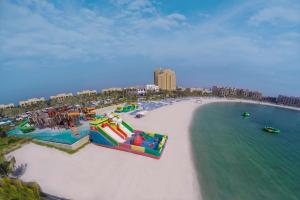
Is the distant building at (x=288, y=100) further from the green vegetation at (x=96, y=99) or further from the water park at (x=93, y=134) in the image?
the water park at (x=93, y=134)

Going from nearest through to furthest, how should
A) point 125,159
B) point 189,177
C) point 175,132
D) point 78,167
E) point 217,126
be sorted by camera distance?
1. point 189,177
2. point 78,167
3. point 125,159
4. point 175,132
5. point 217,126

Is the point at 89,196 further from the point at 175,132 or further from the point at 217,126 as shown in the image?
the point at 217,126

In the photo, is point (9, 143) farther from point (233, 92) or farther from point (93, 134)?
point (233, 92)

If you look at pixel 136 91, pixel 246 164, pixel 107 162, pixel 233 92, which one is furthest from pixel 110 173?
pixel 233 92

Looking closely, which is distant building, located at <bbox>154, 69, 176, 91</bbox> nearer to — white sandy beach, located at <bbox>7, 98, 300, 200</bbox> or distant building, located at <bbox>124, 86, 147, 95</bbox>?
distant building, located at <bbox>124, 86, 147, 95</bbox>

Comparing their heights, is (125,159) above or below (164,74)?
below

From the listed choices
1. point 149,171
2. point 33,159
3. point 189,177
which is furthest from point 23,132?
point 189,177

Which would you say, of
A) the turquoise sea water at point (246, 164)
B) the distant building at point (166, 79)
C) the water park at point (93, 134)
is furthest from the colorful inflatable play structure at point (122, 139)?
the distant building at point (166, 79)
